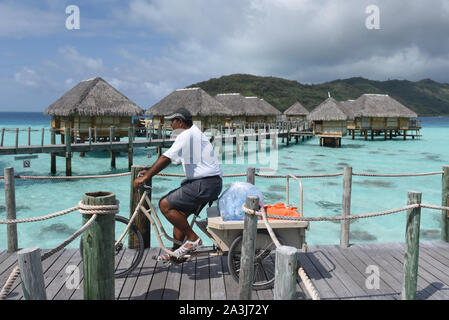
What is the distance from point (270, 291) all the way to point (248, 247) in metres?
1.02

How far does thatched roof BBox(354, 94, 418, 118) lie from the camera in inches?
1478

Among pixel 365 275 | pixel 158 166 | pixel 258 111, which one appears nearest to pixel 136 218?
pixel 158 166

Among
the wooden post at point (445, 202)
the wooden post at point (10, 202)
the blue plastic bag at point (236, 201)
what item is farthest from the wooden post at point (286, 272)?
the wooden post at point (10, 202)

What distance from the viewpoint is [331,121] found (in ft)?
104

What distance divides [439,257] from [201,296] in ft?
11.1

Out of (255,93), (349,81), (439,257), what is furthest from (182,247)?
(349,81)

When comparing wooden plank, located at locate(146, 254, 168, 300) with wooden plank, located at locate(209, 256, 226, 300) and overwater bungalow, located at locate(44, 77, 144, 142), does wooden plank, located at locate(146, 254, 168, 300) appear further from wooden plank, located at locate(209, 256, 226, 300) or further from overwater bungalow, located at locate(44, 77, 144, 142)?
overwater bungalow, located at locate(44, 77, 144, 142)

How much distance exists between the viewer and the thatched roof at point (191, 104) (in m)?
27.9

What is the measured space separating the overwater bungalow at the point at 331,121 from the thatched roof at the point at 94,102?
16.5 m

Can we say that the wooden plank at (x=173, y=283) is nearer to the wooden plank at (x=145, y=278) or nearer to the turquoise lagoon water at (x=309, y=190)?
the wooden plank at (x=145, y=278)

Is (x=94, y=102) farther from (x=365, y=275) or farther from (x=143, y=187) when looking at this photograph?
(x=365, y=275)
